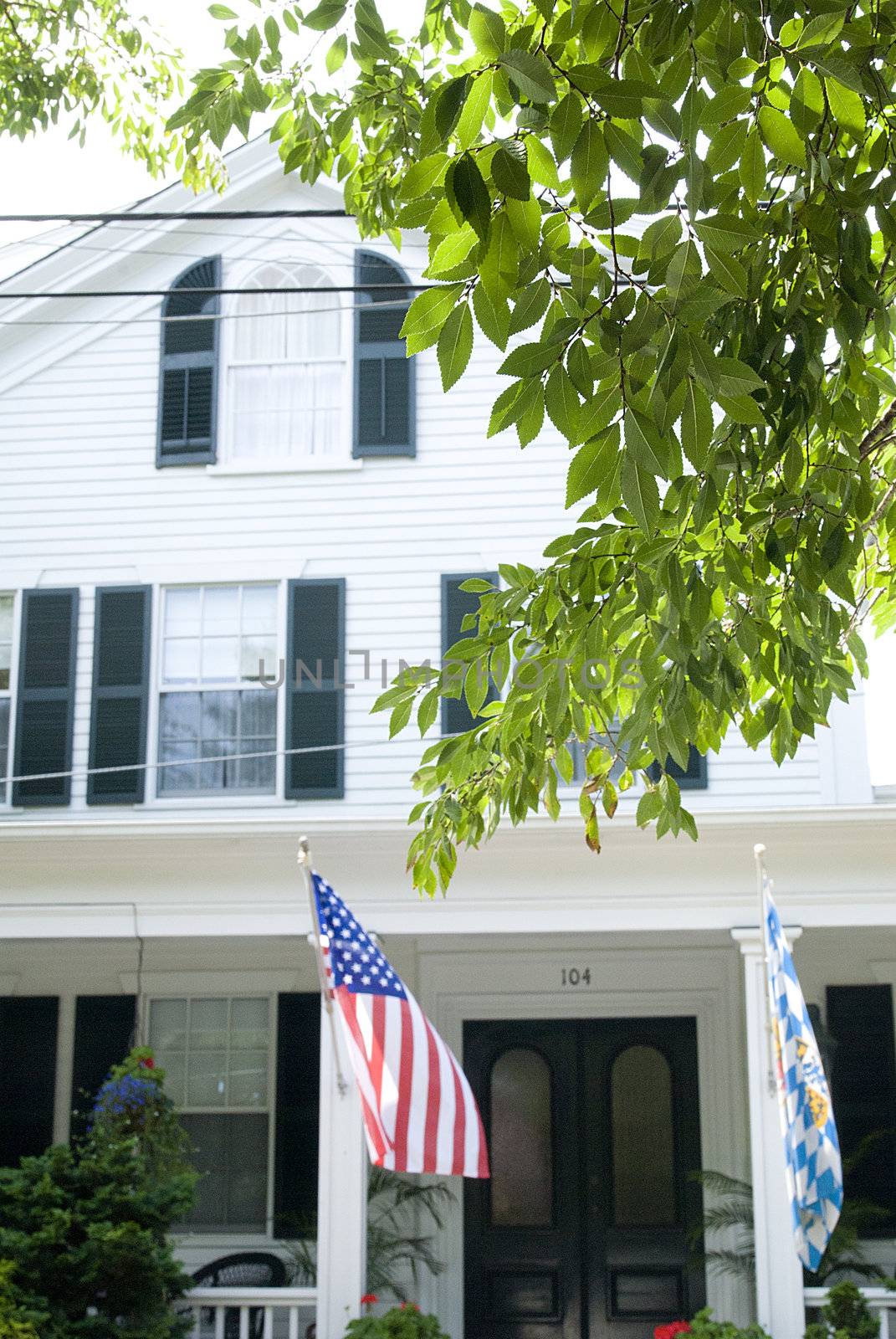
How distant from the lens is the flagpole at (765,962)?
29.0ft

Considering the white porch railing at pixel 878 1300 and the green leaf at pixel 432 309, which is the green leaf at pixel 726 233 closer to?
the green leaf at pixel 432 309

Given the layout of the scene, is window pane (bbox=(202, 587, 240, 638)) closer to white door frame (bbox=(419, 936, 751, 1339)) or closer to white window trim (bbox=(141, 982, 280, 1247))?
white window trim (bbox=(141, 982, 280, 1247))

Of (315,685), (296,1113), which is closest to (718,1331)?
(296,1113)

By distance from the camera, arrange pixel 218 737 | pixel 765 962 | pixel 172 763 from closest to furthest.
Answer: pixel 765 962, pixel 172 763, pixel 218 737

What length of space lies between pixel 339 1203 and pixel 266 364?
242 inches

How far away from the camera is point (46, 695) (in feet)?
37.1

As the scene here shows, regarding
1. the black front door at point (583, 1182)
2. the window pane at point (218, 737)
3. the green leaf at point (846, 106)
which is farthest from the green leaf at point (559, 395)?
the black front door at point (583, 1182)

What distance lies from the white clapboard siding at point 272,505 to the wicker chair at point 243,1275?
3056mm

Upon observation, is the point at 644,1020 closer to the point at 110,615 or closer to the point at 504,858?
the point at 504,858

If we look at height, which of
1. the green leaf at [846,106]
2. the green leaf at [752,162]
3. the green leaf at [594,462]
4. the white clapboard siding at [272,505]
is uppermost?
the white clapboard siding at [272,505]

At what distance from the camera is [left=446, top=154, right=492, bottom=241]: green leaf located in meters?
2.68

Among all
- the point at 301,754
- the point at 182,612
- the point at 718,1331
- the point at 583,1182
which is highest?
the point at 182,612

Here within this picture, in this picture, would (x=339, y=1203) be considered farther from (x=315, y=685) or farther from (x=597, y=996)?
(x=315, y=685)

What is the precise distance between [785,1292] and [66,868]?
5.17 m
